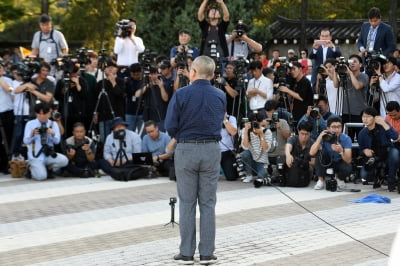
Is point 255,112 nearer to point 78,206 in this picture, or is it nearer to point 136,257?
point 78,206

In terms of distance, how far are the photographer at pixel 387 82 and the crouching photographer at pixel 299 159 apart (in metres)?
1.65

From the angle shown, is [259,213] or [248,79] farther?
[248,79]

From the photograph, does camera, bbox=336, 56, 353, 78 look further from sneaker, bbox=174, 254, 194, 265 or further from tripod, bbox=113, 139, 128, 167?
sneaker, bbox=174, 254, 194, 265

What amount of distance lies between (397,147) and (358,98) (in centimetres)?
201

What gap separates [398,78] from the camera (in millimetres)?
15211

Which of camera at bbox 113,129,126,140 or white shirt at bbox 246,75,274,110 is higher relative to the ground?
white shirt at bbox 246,75,274,110

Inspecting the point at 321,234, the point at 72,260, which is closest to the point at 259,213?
the point at 321,234

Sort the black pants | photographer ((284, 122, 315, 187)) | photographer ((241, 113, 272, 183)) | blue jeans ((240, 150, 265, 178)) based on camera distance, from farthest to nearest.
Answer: the black pants, blue jeans ((240, 150, 265, 178)), photographer ((241, 113, 272, 183)), photographer ((284, 122, 315, 187))

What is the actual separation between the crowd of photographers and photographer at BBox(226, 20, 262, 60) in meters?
0.03

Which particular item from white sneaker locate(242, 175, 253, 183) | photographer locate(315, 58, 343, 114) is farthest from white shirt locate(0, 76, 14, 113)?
photographer locate(315, 58, 343, 114)

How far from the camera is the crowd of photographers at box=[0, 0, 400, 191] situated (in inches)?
565

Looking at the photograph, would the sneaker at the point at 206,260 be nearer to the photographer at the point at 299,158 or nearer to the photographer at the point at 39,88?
the photographer at the point at 299,158

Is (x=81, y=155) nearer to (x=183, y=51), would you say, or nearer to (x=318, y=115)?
(x=183, y=51)

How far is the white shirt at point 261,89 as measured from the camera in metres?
15.9
